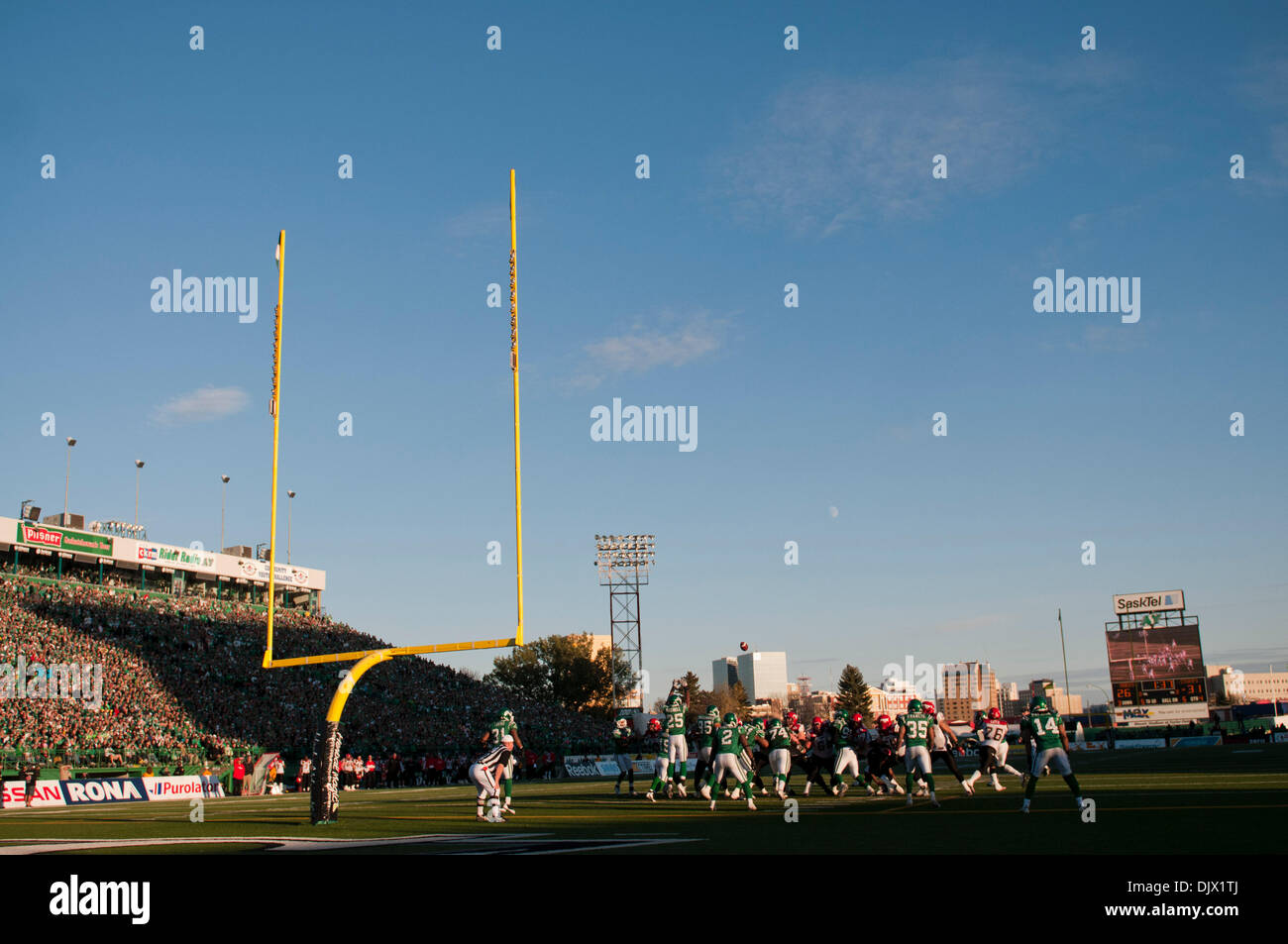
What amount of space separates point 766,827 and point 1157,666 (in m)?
77.5

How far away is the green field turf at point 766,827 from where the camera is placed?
12.5 metres

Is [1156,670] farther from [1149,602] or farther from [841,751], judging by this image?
[841,751]

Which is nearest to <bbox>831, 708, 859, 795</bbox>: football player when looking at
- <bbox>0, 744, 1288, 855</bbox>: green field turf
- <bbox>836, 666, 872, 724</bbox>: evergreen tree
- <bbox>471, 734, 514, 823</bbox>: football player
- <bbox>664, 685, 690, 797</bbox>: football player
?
<bbox>0, 744, 1288, 855</bbox>: green field turf

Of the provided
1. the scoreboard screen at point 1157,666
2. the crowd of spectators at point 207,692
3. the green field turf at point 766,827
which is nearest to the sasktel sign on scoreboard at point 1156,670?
the scoreboard screen at point 1157,666

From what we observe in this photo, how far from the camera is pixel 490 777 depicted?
1905 centimetres

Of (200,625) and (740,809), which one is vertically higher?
(200,625)

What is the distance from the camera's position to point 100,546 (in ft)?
224

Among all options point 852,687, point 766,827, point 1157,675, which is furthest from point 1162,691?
point 766,827

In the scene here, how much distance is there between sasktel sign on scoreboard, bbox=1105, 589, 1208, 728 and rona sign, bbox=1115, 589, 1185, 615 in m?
0.11

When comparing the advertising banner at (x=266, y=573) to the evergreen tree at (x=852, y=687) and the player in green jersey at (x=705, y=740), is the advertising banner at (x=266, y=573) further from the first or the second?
the evergreen tree at (x=852, y=687)
